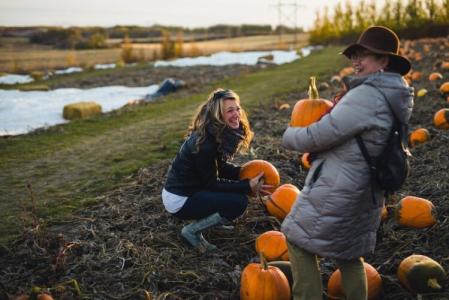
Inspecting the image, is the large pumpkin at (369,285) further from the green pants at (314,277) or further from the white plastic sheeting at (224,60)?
the white plastic sheeting at (224,60)

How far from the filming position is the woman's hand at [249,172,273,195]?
3949 millimetres

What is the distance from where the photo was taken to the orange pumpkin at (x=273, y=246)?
3.55m

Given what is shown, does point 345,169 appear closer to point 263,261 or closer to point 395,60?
point 395,60

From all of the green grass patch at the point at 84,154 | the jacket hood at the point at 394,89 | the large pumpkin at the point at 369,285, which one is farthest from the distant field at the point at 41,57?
the jacket hood at the point at 394,89

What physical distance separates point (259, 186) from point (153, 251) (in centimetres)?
104

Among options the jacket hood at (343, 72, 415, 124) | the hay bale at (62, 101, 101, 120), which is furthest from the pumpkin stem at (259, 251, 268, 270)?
the hay bale at (62, 101, 101, 120)

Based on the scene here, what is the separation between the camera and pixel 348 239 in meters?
2.68

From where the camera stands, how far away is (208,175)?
12.8 feet

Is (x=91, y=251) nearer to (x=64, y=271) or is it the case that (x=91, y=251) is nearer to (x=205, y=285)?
(x=64, y=271)

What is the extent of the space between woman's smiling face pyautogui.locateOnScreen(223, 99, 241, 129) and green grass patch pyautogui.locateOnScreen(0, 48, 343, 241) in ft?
7.73

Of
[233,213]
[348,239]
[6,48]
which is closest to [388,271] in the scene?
[348,239]

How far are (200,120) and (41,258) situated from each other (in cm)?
174

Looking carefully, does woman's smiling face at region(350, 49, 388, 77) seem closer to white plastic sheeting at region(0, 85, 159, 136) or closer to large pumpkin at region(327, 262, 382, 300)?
large pumpkin at region(327, 262, 382, 300)

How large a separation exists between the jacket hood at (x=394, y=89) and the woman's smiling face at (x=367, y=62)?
123 mm
